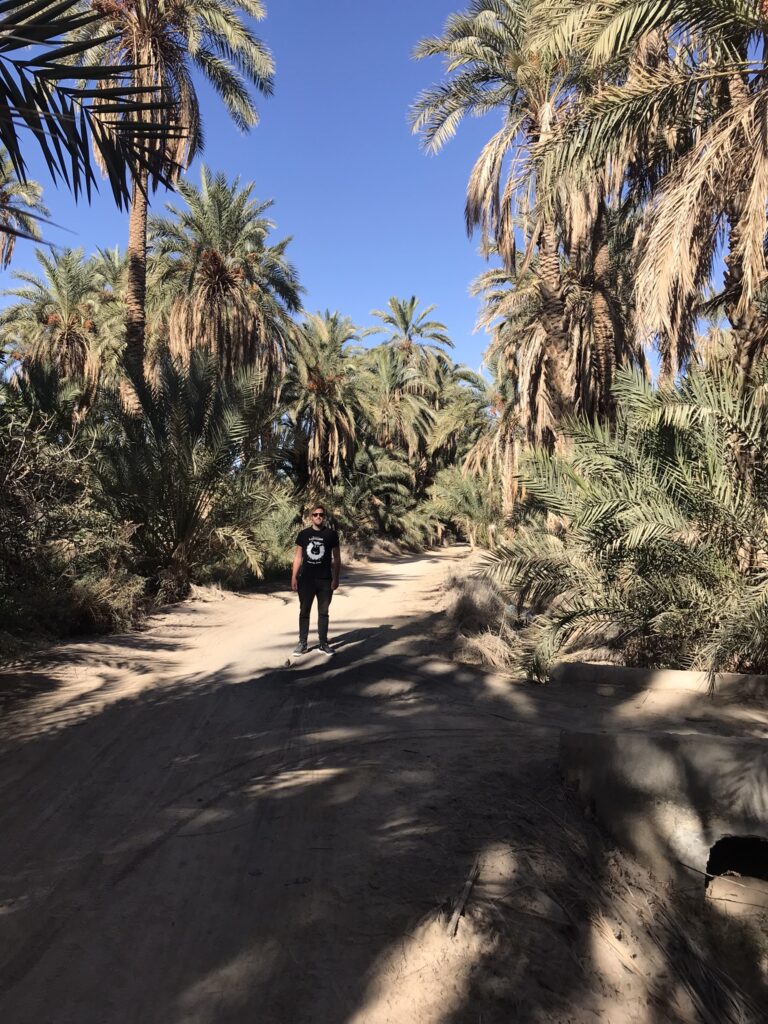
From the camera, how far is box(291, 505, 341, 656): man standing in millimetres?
6844

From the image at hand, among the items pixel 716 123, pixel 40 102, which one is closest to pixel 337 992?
pixel 40 102

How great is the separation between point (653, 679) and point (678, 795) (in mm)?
2814

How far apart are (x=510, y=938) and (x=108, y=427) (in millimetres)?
11936

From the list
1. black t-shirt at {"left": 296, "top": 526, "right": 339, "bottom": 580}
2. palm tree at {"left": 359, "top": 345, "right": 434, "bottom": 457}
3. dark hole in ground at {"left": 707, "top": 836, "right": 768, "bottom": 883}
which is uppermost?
palm tree at {"left": 359, "top": 345, "right": 434, "bottom": 457}

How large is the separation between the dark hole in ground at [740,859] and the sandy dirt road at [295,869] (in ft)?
1.97

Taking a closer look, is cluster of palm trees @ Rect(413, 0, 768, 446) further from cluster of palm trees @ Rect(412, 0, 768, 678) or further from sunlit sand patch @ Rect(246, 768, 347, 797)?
sunlit sand patch @ Rect(246, 768, 347, 797)

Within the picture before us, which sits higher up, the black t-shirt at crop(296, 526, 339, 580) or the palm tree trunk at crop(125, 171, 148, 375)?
the palm tree trunk at crop(125, 171, 148, 375)

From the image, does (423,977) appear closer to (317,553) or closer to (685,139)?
(317,553)

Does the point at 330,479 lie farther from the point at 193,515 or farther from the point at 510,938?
the point at 510,938

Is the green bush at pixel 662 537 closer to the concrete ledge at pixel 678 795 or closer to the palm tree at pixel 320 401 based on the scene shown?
the concrete ledge at pixel 678 795

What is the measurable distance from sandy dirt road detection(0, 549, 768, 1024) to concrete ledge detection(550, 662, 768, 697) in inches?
36.3

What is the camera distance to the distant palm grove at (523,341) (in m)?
5.97

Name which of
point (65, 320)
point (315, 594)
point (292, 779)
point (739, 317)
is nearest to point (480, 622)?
point (315, 594)

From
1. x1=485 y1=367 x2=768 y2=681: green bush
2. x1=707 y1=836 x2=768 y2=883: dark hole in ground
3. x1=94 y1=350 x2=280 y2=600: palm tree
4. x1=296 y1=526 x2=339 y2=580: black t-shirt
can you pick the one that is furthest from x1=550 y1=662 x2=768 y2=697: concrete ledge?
x1=94 y1=350 x2=280 y2=600: palm tree
